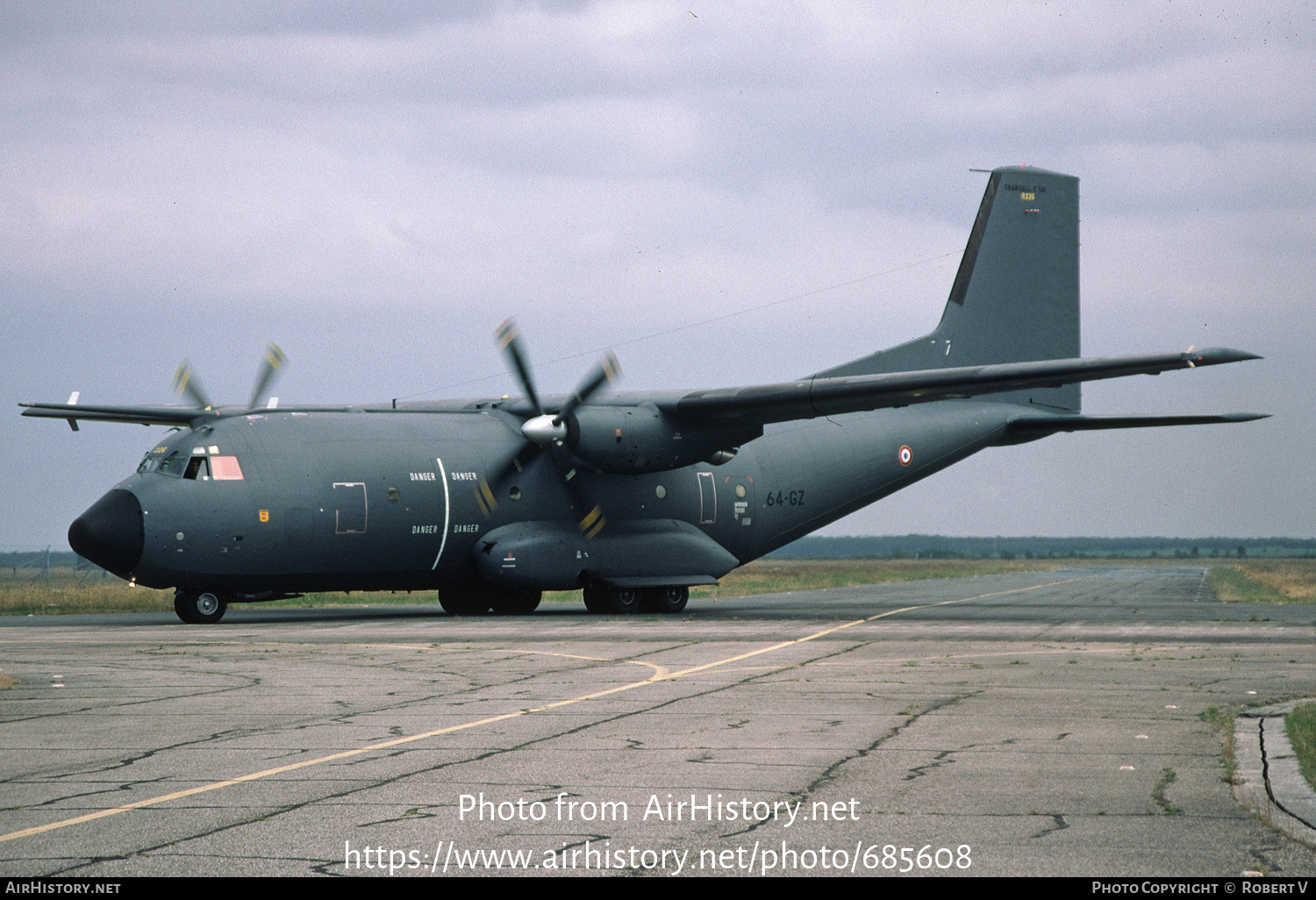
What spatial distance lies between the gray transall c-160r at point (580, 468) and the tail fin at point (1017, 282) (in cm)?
6

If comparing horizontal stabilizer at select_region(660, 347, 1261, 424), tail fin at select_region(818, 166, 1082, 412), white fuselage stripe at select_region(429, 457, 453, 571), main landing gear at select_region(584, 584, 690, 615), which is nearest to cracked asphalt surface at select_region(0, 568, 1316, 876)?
horizontal stabilizer at select_region(660, 347, 1261, 424)

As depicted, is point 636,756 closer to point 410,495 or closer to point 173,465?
point 410,495

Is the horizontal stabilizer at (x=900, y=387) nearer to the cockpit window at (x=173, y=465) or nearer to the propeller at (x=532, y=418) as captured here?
the propeller at (x=532, y=418)

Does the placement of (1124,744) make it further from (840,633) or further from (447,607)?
(447,607)

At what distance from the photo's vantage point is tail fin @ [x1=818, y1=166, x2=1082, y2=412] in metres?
33.8

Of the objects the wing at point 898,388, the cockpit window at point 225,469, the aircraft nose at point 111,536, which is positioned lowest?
the aircraft nose at point 111,536

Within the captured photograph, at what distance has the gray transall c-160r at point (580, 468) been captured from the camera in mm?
24047

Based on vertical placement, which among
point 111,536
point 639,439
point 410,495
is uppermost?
point 639,439

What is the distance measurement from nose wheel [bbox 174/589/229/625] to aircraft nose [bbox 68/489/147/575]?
164 cm

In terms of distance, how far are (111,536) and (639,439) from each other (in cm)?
1027

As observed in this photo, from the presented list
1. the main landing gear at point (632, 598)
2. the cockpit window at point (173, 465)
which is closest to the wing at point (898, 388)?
the main landing gear at point (632, 598)

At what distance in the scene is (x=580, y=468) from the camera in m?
28.1

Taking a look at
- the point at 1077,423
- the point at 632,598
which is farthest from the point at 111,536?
the point at 1077,423
